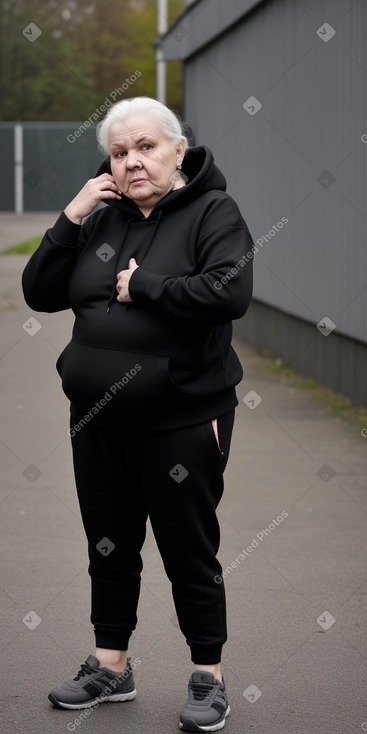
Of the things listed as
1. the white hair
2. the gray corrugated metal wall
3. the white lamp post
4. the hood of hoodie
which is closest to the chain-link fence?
the white lamp post

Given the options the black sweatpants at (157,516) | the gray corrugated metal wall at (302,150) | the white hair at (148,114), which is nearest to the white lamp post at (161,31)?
the gray corrugated metal wall at (302,150)

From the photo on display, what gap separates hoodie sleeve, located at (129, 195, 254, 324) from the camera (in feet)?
11.1

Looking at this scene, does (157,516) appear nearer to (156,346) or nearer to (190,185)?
(156,346)

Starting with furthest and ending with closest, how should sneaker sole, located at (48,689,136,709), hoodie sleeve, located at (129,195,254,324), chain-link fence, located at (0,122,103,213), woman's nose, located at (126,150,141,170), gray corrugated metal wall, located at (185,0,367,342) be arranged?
chain-link fence, located at (0,122,103,213), gray corrugated metal wall, located at (185,0,367,342), sneaker sole, located at (48,689,136,709), woman's nose, located at (126,150,141,170), hoodie sleeve, located at (129,195,254,324)

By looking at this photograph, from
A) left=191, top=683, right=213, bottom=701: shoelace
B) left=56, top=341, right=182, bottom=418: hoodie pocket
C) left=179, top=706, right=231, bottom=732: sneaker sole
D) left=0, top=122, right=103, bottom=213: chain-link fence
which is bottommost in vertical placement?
left=0, top=122, right=103, bottom=213: chain-link fence

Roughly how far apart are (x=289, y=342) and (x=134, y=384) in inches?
296

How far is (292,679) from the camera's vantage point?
4.15 m

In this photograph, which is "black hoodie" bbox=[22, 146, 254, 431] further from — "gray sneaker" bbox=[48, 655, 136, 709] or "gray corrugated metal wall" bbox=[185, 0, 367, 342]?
"gray corrugated metal wall" bbox=[185, 0, 367, 342]

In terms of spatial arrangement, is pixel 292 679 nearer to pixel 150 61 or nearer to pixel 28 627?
pixel 28 627

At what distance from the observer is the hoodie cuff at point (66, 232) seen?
3.64 m

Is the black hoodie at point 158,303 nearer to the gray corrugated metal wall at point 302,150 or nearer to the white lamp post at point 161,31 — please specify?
the gray corrugated metal wall at point 302,150

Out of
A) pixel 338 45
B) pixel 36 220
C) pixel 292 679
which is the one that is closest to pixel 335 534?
pixel 292 679

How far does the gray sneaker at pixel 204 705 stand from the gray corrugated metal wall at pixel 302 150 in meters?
5.08

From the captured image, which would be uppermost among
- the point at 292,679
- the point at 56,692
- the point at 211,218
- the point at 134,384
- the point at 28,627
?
the point at 211,218
